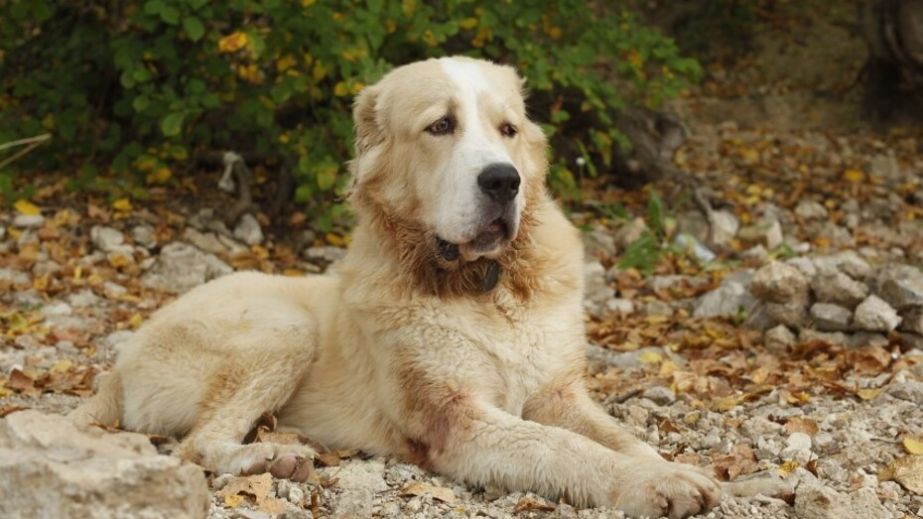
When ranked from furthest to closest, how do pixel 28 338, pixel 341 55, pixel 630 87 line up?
pixel 630 87 < pixel 341 55 < pixel 28 338

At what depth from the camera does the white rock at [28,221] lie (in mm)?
7504

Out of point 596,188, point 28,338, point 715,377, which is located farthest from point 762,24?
point 28,338

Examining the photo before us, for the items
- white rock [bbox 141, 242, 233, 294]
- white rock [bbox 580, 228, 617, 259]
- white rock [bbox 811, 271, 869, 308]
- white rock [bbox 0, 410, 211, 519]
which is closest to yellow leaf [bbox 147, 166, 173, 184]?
white rock [bbox 141, 242, 233, 294]

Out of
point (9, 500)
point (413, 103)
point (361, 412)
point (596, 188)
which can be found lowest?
point (596, 188)

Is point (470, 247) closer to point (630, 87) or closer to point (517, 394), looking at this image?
point (517, 394)

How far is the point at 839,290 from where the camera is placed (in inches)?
235

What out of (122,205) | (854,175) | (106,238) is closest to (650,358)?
(106,238)

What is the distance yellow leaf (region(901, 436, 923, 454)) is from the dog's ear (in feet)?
7.33

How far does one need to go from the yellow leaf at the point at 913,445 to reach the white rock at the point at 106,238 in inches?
205

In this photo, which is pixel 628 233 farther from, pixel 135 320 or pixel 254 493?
pixel 254 493

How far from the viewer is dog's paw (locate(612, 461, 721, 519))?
3.27 m

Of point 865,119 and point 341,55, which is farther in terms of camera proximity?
point 865,119

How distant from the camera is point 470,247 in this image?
13.0 ft

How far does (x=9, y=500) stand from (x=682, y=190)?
7.23m
